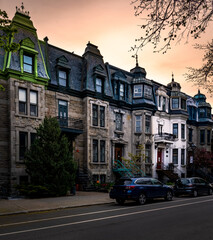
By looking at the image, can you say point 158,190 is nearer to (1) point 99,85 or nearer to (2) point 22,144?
(2) point 22,144

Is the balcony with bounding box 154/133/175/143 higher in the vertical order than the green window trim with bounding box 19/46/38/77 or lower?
lower

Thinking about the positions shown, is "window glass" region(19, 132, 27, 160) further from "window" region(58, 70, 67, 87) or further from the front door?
the front door

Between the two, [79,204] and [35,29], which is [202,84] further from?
[35,29]

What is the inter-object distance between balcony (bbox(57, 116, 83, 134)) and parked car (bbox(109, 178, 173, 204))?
25.3 feet

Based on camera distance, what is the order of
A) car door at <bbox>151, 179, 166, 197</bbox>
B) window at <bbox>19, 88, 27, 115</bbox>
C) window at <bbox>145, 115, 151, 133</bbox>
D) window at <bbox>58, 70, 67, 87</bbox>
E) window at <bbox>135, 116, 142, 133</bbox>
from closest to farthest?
car door at <bbox>151, 179, 166, 197</bbox> → window at <bbox>19, 88, 27, 115</bbox> → window at <bbox>58, 70, 67, 87</bbox> → window at <bbox>135, 116, 142, 133</bbox> → window at <bbox>145, 115, 151, 133</bbox>

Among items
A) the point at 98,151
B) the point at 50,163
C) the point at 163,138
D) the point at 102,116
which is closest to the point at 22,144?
the point at 50,163

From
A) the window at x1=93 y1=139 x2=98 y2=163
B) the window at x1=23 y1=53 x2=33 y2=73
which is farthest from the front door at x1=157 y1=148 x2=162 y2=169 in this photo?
the window at x1=23 y1=53 x2=33 y2=73

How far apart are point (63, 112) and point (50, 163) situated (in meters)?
6.50

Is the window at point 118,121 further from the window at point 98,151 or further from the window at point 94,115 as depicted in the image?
the window at point 94,115

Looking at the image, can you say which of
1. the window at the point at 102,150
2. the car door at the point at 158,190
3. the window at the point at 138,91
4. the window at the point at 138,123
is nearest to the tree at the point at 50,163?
the car door at the point at 158,190

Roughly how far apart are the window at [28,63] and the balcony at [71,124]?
4457mm

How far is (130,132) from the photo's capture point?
92.2 feet

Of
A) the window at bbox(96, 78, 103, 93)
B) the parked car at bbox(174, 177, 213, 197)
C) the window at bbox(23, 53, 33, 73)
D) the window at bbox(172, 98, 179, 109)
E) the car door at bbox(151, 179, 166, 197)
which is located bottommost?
the parked car at bbox(174, 177, 213, 197)

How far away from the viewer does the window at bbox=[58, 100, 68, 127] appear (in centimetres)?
2186
